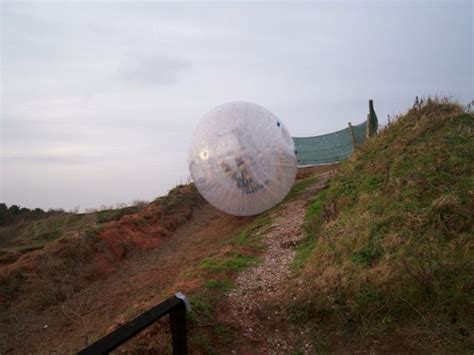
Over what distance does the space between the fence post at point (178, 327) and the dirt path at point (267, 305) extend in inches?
41.1

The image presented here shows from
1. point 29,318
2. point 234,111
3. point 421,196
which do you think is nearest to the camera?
point 421,196

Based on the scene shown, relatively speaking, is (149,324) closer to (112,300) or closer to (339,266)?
(339,266)

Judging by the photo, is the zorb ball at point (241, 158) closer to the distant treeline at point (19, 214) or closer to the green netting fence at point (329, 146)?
the green netting fence at point (329, 146)

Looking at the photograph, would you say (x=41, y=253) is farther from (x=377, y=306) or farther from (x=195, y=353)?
(x=377, y=306)

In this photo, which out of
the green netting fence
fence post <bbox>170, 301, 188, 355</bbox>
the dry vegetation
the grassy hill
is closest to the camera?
fence post <bbox>170, 301, 188, 355</bbox>

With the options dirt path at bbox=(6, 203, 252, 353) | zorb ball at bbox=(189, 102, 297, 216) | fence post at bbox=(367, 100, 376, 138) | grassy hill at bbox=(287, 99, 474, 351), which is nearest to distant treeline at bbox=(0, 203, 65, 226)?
dirt path at bbox=(6, 203, 252, 353)

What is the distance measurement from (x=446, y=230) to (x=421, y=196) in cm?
119

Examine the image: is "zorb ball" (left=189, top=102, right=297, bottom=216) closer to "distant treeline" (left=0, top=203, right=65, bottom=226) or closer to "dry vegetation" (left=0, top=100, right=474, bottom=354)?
"dry vegetation" (left=0, top=100, right=474, bottom=354)

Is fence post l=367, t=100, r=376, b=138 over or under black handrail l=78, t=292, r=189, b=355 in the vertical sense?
over

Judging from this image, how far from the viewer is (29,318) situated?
6574mm

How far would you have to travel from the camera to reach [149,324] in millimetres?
2561

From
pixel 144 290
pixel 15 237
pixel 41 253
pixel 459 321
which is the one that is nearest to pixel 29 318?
pixel 144 290

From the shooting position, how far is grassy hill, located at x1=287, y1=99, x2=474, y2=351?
375 centimetres

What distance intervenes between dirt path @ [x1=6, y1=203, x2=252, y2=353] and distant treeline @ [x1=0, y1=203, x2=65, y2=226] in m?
15.5
